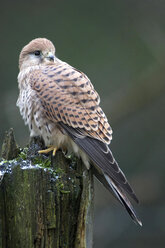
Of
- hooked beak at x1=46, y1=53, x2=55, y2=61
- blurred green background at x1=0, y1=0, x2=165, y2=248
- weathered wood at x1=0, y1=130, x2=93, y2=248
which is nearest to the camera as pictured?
weathered wood at x1=0, y1=130, x2=93, y2=248

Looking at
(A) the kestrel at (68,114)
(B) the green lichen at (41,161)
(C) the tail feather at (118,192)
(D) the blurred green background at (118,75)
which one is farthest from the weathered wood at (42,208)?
(D) the blurred green background at (118,75)

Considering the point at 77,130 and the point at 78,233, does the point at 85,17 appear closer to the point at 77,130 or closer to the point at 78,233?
the point at 77,130

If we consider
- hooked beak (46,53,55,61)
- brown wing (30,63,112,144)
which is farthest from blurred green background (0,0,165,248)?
brown wing (30,63,112,144)

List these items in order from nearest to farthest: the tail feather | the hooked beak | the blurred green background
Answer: the tail feather → the hooked beak → the blurred green background

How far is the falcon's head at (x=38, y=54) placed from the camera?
452 centimetres

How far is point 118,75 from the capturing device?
7.54 metres

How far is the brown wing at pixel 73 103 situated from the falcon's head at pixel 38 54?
0.51 meters

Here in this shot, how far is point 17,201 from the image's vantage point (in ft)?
9.00

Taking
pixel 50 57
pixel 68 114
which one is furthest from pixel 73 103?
pixel 50 57

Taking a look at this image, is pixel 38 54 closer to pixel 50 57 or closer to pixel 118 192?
pixel 50 57

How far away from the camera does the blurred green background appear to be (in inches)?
230

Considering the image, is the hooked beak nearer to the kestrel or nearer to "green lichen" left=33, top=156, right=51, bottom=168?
the kestrel

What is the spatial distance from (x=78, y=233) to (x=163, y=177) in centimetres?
339

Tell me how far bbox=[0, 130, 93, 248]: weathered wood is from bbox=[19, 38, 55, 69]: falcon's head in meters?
1.73
